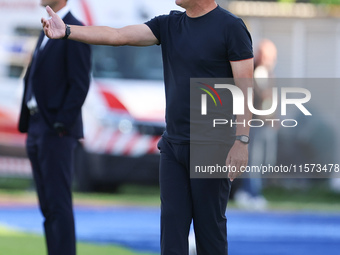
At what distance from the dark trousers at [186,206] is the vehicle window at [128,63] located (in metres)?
7.77

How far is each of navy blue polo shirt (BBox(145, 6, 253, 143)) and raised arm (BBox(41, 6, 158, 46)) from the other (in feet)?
0.37

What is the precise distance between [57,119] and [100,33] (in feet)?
4.28

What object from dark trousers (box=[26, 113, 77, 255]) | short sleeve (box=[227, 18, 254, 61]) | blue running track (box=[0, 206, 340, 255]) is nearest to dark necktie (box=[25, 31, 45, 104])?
dark trousers (box=[26, 113, 77, 255])

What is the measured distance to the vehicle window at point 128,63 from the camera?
504 inches

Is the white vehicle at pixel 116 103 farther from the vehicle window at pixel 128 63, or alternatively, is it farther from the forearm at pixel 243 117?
the forearm at pixel 243 117

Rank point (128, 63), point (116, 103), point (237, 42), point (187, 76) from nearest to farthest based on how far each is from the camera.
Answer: point (237, 42) → point (187, 76) → point (116, 103) → point (128, 63)

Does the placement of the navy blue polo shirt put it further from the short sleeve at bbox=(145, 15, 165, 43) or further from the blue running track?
the blue running track

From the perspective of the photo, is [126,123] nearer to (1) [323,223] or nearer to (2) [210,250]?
(1) [323,223]

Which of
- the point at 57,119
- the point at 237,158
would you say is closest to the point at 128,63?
the point at 57,119

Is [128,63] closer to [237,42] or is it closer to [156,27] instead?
[156,27]

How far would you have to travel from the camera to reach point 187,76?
493 cm

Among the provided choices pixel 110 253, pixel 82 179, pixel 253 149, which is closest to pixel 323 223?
pixel 253 149

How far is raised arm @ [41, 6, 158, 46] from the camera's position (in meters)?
4.85

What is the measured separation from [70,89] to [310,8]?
381 inches
